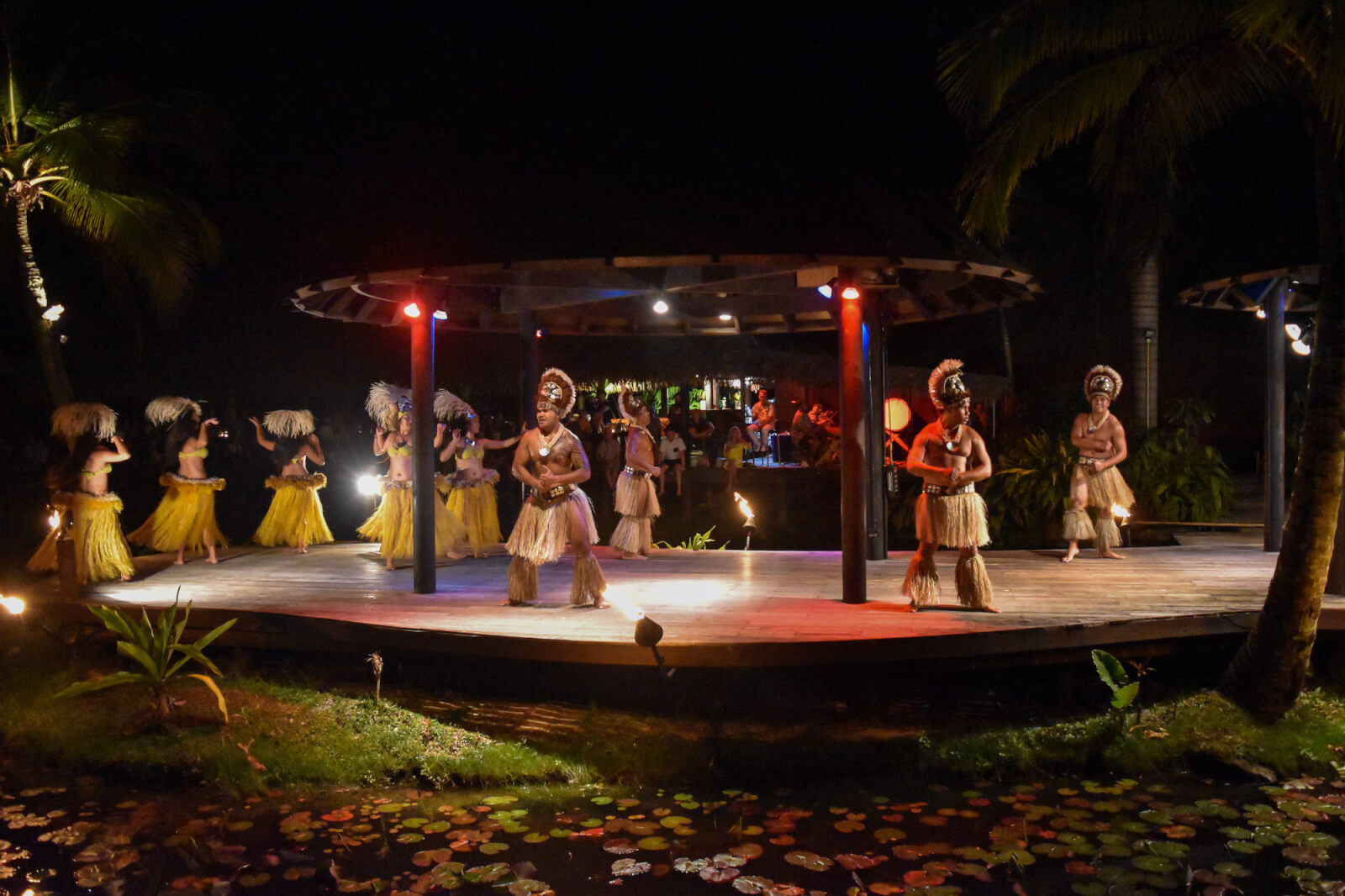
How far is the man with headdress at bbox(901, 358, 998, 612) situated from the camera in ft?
28.1

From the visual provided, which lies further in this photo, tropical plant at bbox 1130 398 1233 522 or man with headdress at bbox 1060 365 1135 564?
tropical plant at bbox 1130 398 1233 522

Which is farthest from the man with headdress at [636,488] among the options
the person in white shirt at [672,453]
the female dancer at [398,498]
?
the person in white shirt at [672,453]

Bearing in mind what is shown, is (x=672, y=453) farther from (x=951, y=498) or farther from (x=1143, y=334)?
(x=951, y=498)

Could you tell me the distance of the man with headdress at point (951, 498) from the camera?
8.55 m

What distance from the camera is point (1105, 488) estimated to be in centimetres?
1138

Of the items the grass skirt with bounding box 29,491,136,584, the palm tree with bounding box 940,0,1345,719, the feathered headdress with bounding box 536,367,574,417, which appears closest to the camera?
the palm tree with bounding box 940,0,1345,719

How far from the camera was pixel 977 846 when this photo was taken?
590 cm

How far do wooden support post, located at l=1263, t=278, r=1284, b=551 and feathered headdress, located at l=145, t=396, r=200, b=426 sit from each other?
10679 mm

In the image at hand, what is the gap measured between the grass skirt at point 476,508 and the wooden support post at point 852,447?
4.81 meters

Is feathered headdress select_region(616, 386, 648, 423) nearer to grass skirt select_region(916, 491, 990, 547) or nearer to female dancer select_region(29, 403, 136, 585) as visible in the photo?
grass skirt select_region(916, 491, 990, 547)

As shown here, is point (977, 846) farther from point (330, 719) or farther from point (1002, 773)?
point (330, 719)

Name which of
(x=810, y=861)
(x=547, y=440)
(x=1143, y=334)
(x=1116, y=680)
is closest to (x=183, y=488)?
(x=547, y=440)

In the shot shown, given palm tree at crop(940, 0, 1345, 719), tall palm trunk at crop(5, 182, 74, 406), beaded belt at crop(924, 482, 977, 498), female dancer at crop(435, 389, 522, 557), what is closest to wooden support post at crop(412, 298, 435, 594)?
female dancer at crop(435, 389, 522, 557)

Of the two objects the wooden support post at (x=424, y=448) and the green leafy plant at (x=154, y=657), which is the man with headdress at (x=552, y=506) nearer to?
the wooden support post at (x=424, y=448)
